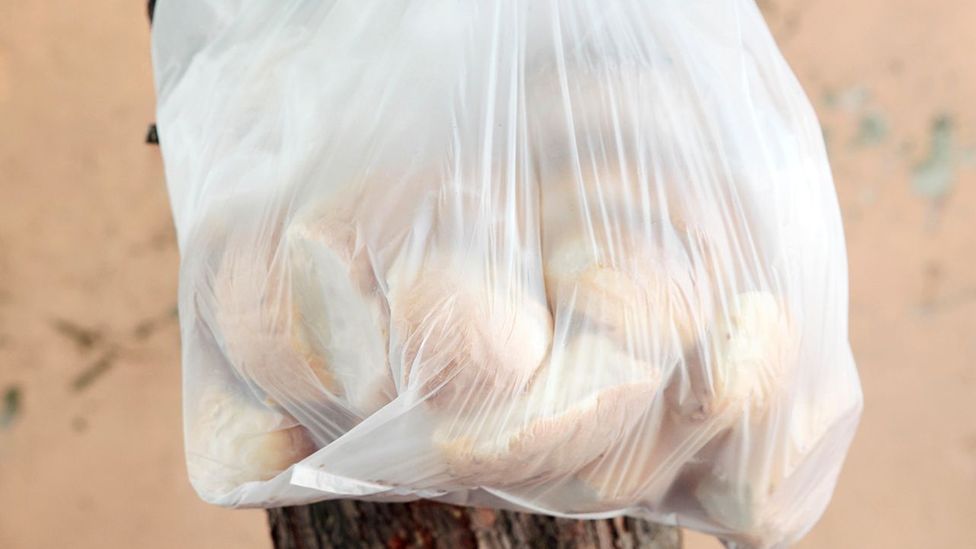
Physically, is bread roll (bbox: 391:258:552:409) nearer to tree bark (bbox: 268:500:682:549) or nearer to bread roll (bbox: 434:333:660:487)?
bread roll (bbox: 434:333:660:487)

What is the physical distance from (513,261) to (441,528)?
0.91 ft

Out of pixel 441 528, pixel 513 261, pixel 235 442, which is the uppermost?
pixel 513 261

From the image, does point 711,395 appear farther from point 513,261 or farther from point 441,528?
point 441,528

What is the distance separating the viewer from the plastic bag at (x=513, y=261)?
0.38 m

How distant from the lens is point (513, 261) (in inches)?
15.3

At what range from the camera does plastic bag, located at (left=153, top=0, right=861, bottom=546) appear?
38 centimetres

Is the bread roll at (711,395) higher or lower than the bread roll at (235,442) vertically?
higher

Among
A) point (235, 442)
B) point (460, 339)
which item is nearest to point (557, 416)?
point (460, 339)

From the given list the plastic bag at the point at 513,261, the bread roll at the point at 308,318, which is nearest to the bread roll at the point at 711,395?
the plastic bag at the point at 513,261

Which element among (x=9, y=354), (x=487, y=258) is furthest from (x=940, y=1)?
(x=9, y=354)

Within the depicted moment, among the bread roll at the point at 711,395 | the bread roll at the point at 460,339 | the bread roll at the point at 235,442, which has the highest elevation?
the bread roll at the point at 460,339

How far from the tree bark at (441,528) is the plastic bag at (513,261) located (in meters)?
0.14

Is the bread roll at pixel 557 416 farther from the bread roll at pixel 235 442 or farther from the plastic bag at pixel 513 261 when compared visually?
the bread roll at pixel 235 442

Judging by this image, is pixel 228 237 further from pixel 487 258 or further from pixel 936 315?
pixel 936 315
